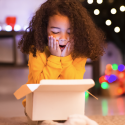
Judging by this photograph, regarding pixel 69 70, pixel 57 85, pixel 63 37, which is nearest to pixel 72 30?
pixel 63 37

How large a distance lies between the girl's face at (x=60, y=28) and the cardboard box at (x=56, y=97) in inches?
11.4

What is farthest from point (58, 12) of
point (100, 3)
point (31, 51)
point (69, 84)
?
point (100, 3)

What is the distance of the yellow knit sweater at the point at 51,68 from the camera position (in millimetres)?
939

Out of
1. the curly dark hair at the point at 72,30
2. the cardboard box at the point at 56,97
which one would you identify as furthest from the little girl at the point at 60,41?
the cardboard box at the point at 56,97

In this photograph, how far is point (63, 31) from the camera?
3.08 ft

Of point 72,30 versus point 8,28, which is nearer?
point 72,30

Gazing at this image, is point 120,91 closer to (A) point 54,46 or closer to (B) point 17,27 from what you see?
(B) point 17,27

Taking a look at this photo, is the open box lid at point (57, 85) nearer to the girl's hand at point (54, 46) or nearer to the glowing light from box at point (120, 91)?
the girl's hand at point (54, 46)

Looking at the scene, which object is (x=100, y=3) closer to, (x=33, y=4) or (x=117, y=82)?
(x=33, y=4)

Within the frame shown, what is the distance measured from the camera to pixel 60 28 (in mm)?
935

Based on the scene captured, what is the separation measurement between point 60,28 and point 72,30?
0.06m

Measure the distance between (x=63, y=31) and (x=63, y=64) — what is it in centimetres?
16

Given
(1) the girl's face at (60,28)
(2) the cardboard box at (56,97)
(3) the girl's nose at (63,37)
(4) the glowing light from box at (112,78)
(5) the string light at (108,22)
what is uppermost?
(5) the string light at (108,22)

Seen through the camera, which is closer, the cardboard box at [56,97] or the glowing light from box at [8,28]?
the cardboard box at [56,97]
